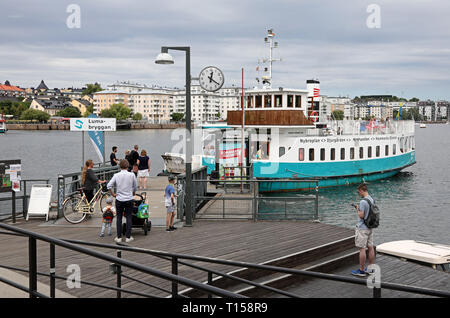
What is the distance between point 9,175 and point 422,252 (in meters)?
11.9

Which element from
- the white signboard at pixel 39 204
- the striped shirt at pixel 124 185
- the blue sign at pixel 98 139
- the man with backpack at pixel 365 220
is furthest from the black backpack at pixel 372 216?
the blue sign at pixel 98 139

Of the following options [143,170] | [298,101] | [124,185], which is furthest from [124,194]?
[298,101]

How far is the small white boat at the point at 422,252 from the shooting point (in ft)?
41.5

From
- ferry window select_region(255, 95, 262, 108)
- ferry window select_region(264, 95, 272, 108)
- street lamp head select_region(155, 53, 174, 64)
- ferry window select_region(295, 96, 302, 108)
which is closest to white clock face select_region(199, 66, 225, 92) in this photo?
street lamp head select_region(155, 53, 174, 64)

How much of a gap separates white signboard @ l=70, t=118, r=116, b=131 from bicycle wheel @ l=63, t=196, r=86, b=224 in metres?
5.76

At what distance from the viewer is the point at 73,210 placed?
12789 mm

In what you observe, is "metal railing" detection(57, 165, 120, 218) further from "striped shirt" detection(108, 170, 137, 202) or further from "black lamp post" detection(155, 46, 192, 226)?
"black lamp post" detection(155, 46, 192, 226)

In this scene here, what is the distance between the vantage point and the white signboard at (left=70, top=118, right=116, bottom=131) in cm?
1827

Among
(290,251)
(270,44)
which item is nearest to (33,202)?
(290,251)

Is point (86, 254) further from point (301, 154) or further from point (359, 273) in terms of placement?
point (301, 154)

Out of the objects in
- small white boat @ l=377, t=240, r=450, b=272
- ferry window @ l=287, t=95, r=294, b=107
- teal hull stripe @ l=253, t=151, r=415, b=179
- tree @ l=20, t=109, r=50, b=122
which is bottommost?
small white boat @ l=377, t=240, r=450, b=272

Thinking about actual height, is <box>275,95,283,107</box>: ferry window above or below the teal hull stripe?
above

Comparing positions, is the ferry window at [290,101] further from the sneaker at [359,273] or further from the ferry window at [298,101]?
the sneaker at [359,273]

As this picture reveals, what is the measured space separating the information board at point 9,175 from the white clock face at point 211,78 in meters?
5.90
